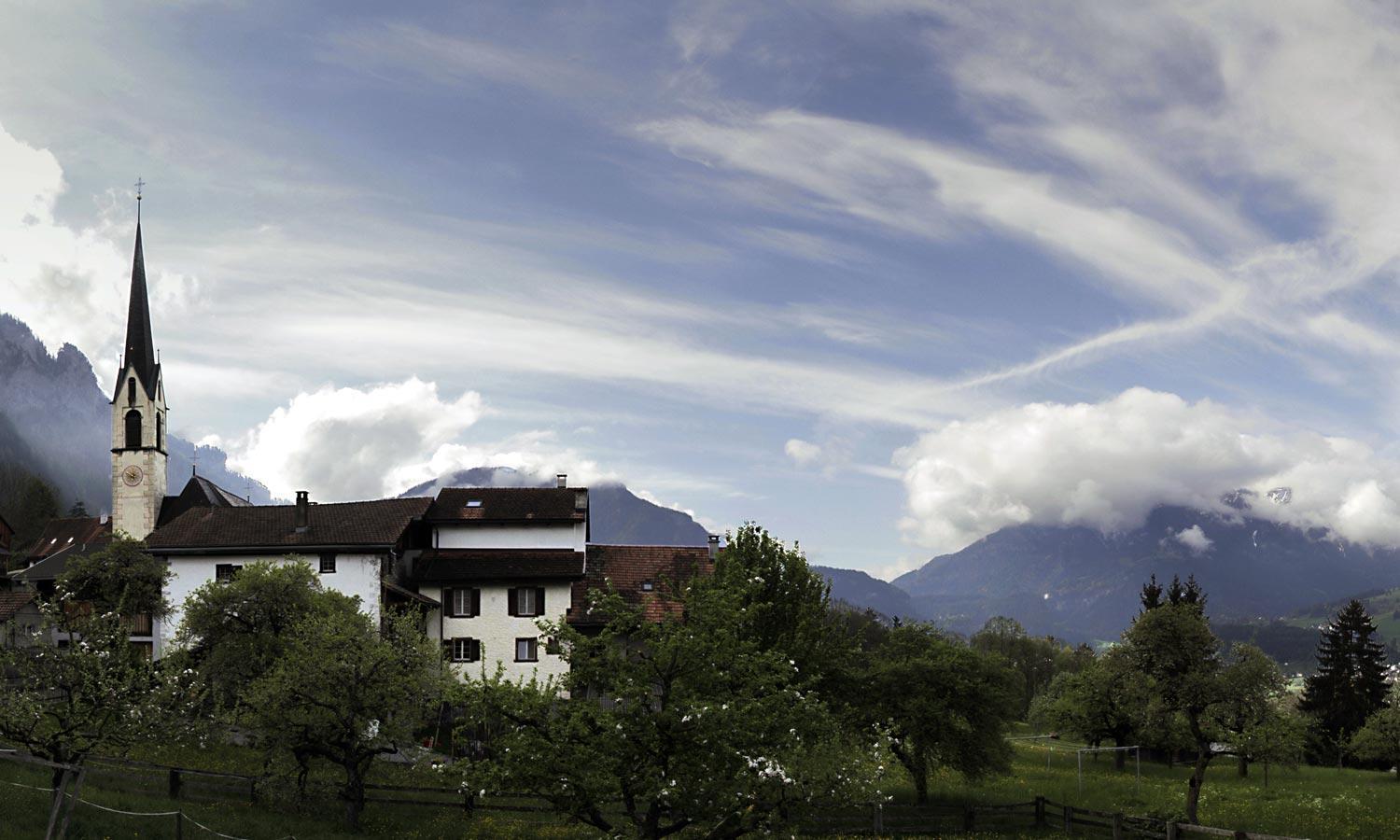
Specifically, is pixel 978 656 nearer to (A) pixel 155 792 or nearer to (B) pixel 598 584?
(B) pixel 598 584

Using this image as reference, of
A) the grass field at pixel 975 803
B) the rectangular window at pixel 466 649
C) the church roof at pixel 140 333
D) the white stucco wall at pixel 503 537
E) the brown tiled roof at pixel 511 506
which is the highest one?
the church roof at pixel 140 333

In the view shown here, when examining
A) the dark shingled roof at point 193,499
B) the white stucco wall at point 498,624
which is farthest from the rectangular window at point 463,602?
the dark shingled roof at point 193,499

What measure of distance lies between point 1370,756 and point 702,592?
206 ft

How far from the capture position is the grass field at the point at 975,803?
1216 inches

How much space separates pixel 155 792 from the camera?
35438mm

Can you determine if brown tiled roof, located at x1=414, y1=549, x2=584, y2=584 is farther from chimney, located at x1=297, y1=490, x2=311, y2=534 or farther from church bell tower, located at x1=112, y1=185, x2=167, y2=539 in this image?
church bell tower, located at x1=112, y1=185, x2=167, y2=539

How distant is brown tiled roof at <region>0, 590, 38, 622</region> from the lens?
8544 cm

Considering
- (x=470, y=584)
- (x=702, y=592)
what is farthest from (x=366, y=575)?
(x=702, y=592)

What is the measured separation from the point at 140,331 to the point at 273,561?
48.2 metres

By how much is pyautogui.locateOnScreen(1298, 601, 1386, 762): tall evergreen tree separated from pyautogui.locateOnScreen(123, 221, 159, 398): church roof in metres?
108

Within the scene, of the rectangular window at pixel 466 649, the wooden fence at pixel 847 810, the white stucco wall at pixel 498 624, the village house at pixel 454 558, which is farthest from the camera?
the white stucco wall at pixel 498 624

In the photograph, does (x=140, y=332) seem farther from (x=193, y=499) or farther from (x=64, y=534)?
(x=64, y=534)

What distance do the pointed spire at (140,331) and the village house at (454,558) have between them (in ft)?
106

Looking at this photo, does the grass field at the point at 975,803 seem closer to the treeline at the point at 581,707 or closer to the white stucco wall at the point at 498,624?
the treeline at the point at 581,707
